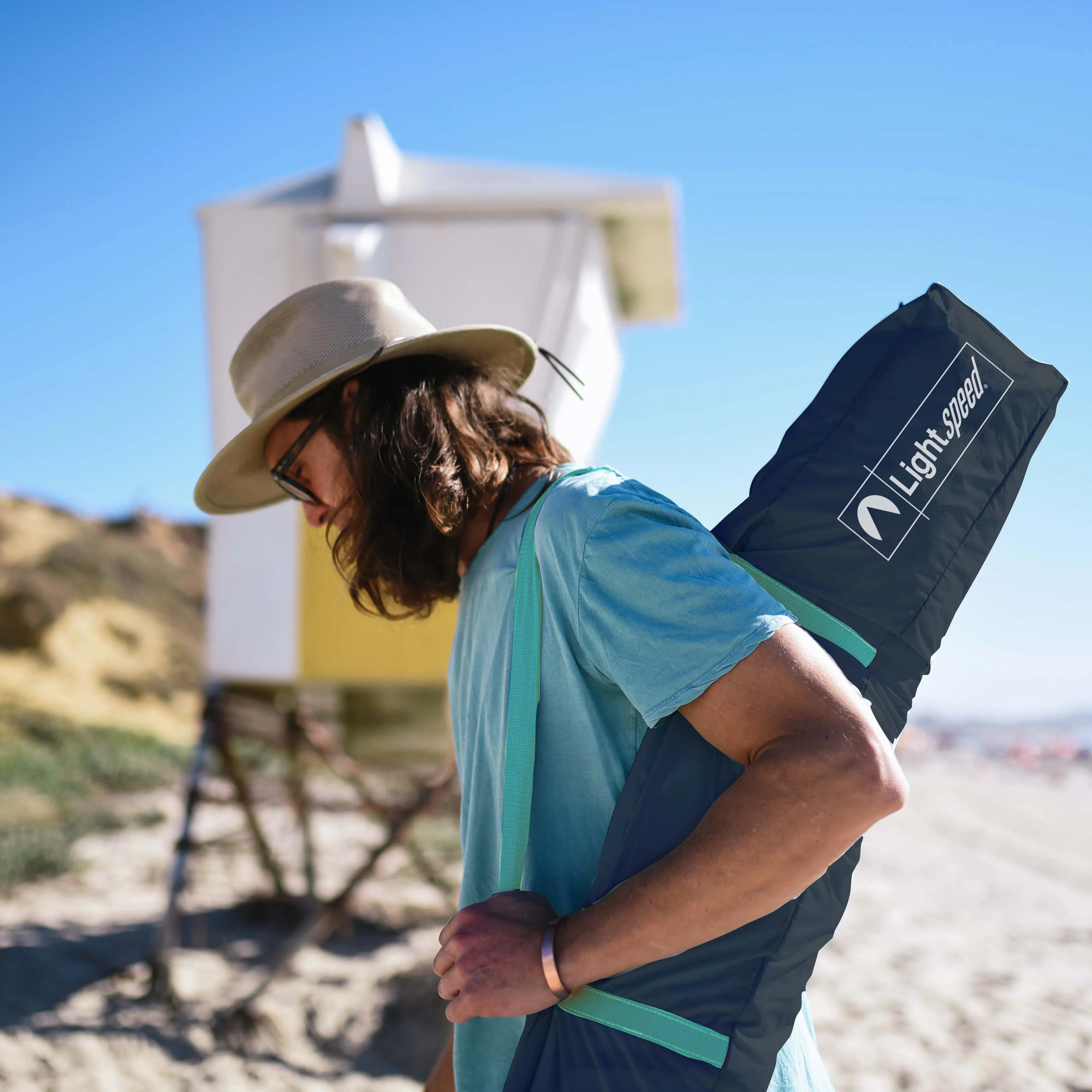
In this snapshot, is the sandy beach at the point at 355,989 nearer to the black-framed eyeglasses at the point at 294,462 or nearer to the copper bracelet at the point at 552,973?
the black-framed eyeglasses at the point at 294,462

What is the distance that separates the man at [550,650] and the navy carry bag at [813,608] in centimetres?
4

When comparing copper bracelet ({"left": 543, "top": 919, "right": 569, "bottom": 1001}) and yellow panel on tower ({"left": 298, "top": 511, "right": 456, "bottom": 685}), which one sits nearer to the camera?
copper bracelet ({"left": 543, "top": 919, "right": 569, "bottom": 1001})

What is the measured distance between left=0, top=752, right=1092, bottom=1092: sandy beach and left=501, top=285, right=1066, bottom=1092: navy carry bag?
9.92 ft

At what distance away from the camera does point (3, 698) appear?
13.0 m

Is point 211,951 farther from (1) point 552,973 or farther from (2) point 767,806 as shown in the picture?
(2) point 767,806

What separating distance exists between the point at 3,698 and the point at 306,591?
439 inches

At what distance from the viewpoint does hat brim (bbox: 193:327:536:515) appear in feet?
4.26

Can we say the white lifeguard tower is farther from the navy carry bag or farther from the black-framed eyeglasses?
the navy carry bag

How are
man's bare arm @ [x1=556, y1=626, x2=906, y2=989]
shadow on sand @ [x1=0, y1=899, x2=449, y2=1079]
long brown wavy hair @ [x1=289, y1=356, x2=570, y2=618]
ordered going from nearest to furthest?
man's bare arm @ [x1=556, y1=626, x2=906, y2=989] < long brown wavy hair @ [x1=289, y1=356, x2=570, y2=618] < shadow on sand @ [x1=0, y1=899, x2=449, y2=1079]

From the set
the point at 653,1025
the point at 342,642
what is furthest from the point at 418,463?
the point at 342,642

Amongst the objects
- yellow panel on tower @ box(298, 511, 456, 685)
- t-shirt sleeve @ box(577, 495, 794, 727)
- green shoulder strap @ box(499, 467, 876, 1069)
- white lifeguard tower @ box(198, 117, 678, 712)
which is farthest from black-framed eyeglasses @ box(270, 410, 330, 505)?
yellow panel on tower @ box(298, 511, 456, 685)

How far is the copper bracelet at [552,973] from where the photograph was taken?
2.90 ft

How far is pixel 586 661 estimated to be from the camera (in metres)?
0.99

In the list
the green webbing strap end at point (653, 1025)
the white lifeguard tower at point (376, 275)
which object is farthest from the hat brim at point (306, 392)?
the white lifeguard tower at point (376, 275)
